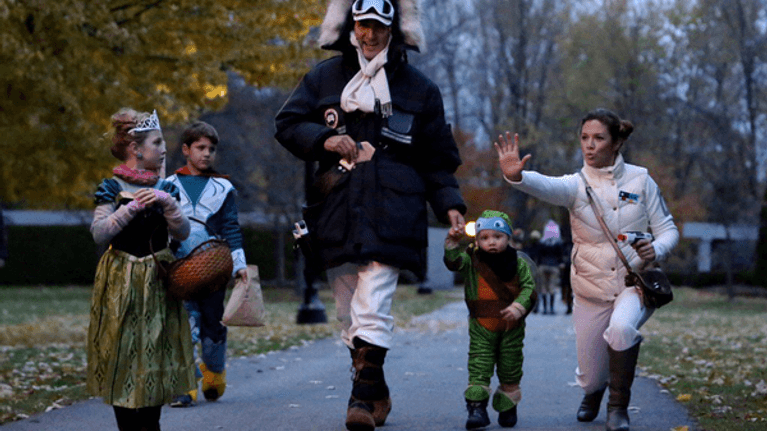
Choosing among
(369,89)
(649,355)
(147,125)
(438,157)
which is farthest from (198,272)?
(649,355)

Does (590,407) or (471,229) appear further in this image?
(590,407)

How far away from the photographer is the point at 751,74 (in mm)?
31406

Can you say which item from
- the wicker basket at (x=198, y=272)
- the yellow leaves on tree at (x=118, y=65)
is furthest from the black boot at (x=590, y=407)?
the yellow leaves on tree at (x=118, y=65)

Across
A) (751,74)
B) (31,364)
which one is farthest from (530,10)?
(31,364)

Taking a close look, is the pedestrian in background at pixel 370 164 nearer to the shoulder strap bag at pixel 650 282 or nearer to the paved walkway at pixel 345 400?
the paved walkway at pixel 345 400

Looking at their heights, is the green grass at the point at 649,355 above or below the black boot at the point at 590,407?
below

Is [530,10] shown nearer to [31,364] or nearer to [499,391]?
[31,364]

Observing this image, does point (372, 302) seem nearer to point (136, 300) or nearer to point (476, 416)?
point (476, 416)

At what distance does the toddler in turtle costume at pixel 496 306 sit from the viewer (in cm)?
603

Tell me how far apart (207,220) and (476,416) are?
2.14 metres

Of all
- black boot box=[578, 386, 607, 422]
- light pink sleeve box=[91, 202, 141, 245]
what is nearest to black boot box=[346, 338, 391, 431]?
black boot box=[578, 386, 607, 422]

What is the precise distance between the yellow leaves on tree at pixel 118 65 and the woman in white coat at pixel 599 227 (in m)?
7.12

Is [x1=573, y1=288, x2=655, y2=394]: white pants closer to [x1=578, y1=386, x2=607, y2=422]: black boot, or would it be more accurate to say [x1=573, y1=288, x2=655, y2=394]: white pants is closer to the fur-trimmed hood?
[x1=578, y1=386, x2=607, y2=422]: black boot

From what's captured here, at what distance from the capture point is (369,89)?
563 centimetres
